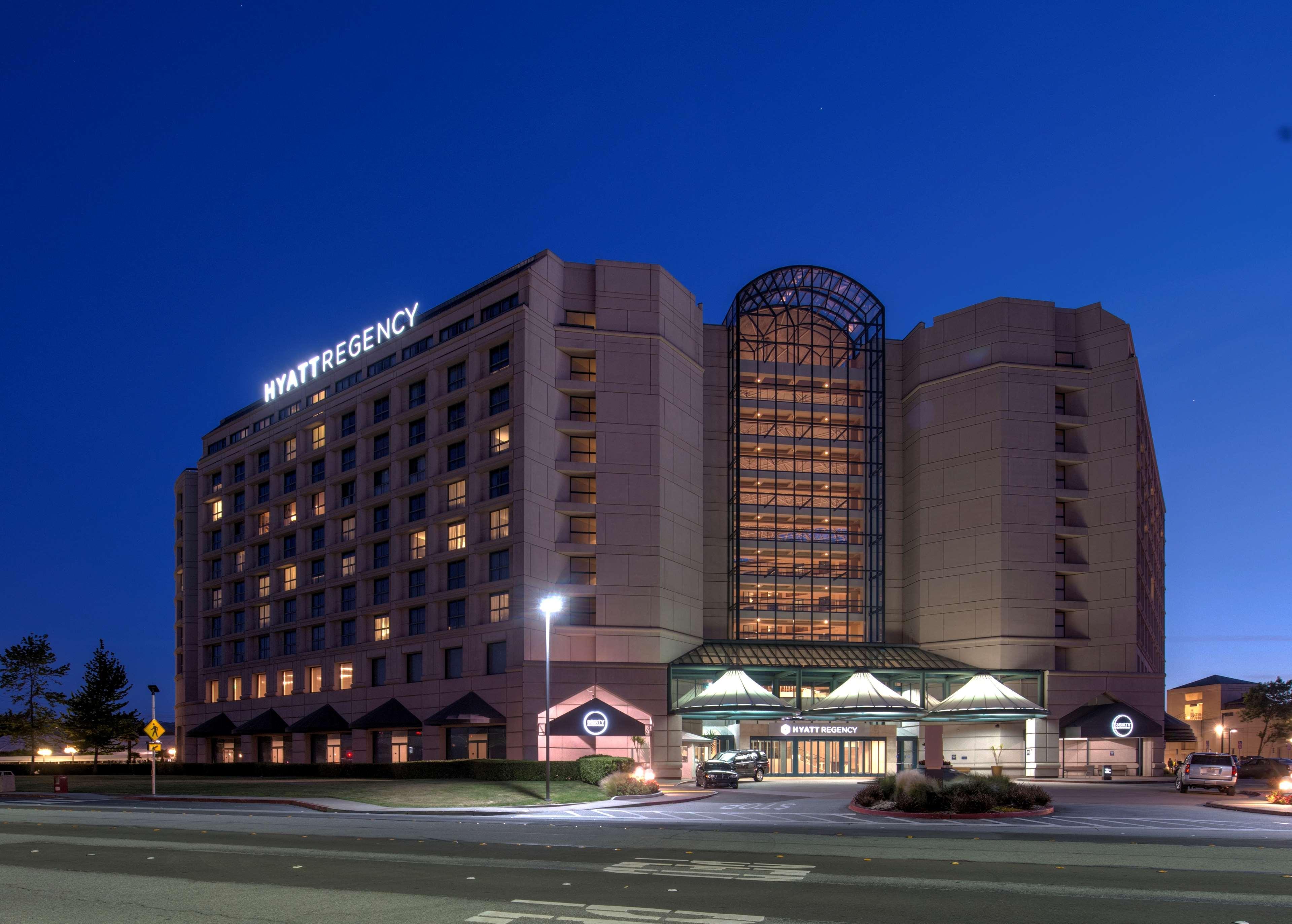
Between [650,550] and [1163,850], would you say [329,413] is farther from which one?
[1163,850]

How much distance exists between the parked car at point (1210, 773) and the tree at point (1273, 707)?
85098mm

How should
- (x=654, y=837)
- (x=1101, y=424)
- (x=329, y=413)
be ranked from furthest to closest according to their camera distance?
1. (x=329, y=413)
2. (x=1101, y=424)
3. (x=654, y=837)

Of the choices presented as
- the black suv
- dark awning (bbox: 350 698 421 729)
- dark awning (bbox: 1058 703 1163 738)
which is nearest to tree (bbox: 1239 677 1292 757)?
dark awning (bbox: 1058 703 1163 738)

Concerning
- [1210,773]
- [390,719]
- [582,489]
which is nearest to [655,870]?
[1210,773]

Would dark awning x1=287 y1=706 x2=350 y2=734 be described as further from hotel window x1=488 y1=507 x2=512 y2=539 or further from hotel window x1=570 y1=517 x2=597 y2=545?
hotel window x1=570 y1=517 x2=597 y2=545

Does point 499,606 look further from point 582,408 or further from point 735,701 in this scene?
point 735,701

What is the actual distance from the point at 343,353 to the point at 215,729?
104 feet

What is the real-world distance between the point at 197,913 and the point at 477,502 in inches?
2055

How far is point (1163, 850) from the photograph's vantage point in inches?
885

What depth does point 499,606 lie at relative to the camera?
6562 cm

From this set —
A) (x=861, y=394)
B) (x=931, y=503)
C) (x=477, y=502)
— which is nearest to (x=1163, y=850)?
(x=477, y=502)

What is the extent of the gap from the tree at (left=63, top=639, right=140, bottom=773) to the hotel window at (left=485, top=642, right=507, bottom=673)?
44999mm

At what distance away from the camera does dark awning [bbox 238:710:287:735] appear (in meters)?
78.9

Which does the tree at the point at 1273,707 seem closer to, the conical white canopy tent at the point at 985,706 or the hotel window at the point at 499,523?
the conical white canopy tent at the point at 985,706
